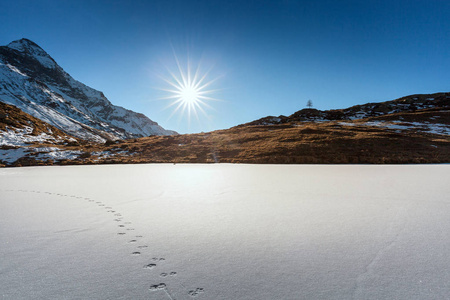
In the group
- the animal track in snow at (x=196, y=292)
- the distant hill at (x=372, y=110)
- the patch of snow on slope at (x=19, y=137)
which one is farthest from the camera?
the distant hill at (x=372, y=110)

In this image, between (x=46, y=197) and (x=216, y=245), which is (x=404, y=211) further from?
(x=46, y=197)

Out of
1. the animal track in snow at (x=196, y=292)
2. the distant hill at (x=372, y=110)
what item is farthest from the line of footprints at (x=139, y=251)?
the distant hill at (x=372, y=110)

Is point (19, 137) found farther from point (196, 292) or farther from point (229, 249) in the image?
point (196, 292)

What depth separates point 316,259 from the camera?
98.7 inches

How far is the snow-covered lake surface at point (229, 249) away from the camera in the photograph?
78.6 inches

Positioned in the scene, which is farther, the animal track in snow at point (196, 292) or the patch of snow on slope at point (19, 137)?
the patch of snow on slope at point (19, 137)

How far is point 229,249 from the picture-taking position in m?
2.82

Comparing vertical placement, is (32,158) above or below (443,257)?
above

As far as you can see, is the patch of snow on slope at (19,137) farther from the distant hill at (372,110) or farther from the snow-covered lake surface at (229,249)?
the distant hill at (372,110)

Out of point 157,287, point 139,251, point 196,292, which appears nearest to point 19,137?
point 139,251

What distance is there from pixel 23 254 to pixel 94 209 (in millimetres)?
→ 2106

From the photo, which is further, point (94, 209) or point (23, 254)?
point (94, 209)

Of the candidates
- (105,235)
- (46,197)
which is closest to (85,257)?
(105,235)

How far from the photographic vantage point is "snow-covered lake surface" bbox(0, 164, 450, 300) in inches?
78.6
